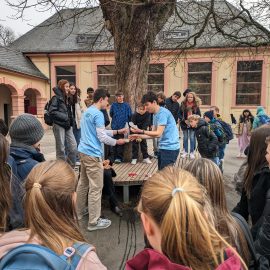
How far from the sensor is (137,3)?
573 cm

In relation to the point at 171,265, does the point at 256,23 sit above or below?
above

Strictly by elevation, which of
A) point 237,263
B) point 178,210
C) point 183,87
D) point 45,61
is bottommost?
point 237,263

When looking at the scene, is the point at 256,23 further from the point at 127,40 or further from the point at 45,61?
the point at 45,61

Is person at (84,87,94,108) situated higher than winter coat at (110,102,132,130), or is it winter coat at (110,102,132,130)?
person at (84,87,94,108)

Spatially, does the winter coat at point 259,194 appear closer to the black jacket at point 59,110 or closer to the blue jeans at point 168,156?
the blue jeans at point 168,156

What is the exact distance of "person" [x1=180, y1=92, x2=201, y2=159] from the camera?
26.1 ft

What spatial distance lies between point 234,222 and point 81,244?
0.80 m

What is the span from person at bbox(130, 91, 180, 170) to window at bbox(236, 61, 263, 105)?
18250mm

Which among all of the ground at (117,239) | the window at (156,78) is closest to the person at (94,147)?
the ground at (117,239)

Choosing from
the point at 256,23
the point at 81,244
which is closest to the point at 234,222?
the point at 81,244

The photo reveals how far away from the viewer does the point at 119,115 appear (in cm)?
681

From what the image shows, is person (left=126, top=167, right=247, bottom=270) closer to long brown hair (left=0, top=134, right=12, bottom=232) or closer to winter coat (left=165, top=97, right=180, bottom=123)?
long brown hair (left=0, top=134, right=12, bottom=232)

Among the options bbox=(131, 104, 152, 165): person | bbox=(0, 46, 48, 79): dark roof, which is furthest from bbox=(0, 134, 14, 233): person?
bbox=(0, 46, 48, 79): dark roof

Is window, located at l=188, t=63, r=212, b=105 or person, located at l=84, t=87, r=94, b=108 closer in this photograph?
person, located at l=84, t=87, r=94, b=108
